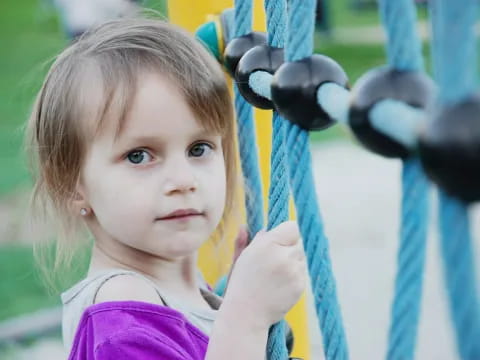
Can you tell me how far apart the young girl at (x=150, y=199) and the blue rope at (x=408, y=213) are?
27cm

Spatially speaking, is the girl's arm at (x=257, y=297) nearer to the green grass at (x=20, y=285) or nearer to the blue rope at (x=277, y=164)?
the blue rope at (x=277, y=164)

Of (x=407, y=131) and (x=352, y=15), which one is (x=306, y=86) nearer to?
(x=407, y=131)

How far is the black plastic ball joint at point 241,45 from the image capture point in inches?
41.3

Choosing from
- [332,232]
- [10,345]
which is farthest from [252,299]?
[332,232]

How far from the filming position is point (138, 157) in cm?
93

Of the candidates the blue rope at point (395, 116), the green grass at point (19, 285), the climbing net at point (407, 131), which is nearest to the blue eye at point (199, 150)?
the climbing net at point (407, 131)

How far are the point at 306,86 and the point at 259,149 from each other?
543 millimetres

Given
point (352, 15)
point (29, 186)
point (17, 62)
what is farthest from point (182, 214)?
point (352, 15)

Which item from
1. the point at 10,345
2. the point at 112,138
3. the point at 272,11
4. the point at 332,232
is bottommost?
the point at 10,345

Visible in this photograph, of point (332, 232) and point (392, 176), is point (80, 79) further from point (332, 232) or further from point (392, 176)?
point (392, 176)

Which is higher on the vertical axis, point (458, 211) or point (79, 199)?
point (458, 211)

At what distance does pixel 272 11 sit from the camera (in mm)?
903

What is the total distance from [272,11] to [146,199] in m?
0.23

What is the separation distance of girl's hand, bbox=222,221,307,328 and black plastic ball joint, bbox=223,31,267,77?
263 mm
